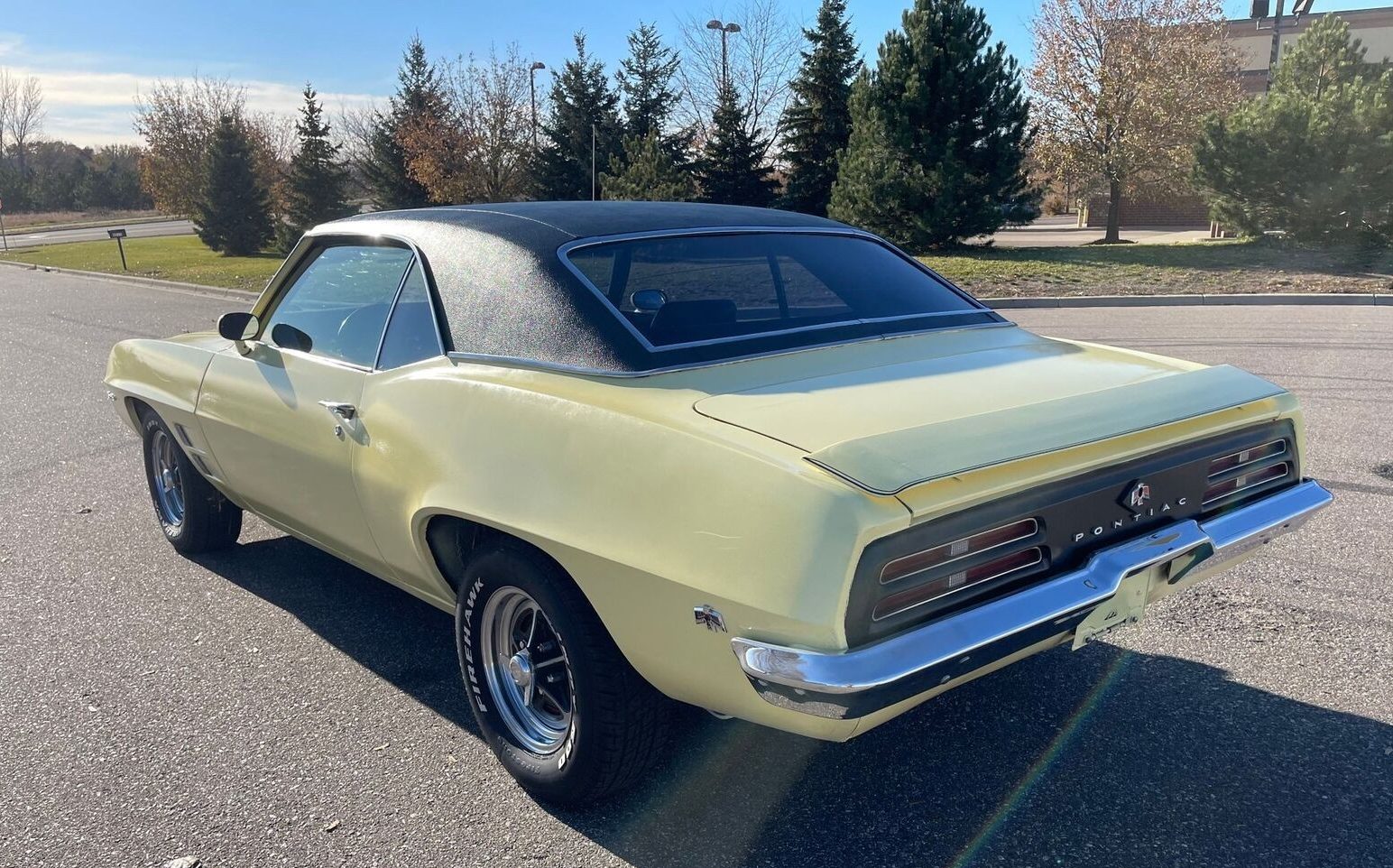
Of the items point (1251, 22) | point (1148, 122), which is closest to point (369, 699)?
point (1148, 122)

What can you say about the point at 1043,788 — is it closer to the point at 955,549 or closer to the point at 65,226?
the point at 955,549

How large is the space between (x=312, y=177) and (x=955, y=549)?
33.0m

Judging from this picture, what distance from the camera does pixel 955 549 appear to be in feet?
7.15

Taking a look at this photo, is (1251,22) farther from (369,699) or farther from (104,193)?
(104,193)

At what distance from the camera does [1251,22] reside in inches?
1608

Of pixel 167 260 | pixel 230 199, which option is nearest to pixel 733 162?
pixel 230 199

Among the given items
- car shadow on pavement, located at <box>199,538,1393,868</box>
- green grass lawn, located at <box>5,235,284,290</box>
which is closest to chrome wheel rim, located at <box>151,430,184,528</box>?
car shadow on pavement, located at <box>199,538,1393,868</box>

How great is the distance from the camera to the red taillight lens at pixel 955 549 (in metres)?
2.08

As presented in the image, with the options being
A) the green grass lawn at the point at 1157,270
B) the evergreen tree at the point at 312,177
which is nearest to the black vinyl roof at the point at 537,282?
the green grass lawn at the point at 1157,270

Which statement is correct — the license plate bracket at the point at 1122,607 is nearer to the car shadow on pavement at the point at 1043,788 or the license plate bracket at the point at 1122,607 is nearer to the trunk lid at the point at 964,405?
the trunk lid at the point at 964,405

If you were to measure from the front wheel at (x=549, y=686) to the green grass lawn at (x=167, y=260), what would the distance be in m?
18.5

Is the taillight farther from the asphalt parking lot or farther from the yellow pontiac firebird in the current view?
the asphalt parking lot

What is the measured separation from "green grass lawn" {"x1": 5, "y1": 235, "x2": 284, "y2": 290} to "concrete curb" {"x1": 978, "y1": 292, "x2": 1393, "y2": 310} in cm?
1383

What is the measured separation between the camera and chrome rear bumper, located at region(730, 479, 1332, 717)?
1.98 meters
